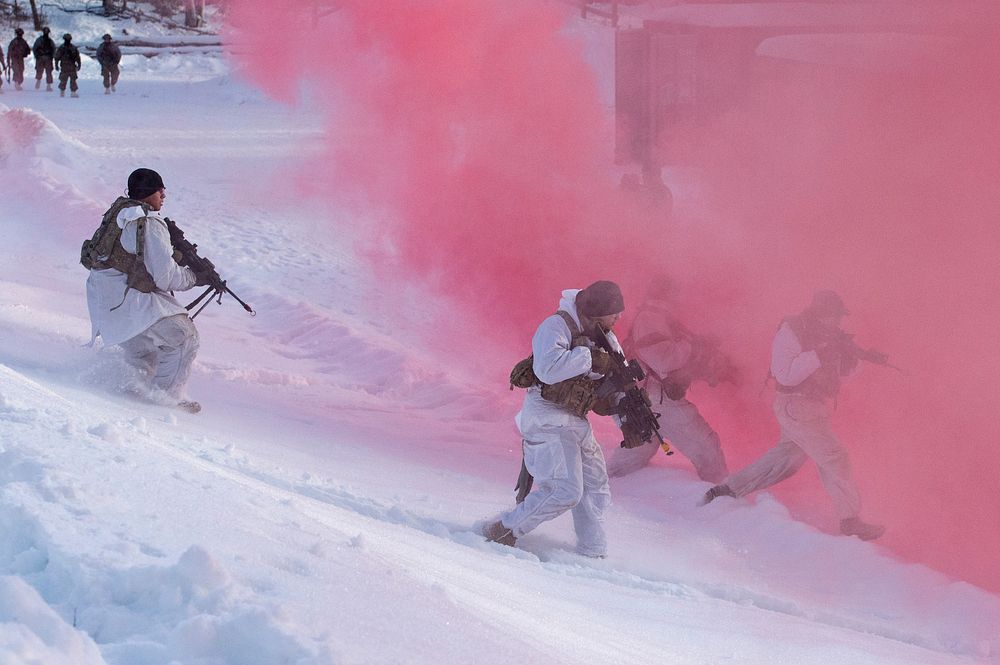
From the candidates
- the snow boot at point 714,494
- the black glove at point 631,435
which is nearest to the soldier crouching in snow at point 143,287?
the black glove at point 631,435

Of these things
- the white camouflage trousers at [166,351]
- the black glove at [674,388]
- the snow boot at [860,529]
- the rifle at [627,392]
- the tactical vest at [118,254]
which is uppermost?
the tactical vest at [118,254]

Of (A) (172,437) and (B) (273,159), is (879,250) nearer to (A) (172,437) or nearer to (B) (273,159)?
(A) (172,437)

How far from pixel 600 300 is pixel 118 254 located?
3.40 m

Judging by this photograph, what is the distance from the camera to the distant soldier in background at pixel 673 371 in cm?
817

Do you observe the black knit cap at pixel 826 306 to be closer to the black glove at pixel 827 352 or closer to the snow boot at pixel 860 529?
the black glove at pixel 827 352

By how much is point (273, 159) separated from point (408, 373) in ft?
32.1

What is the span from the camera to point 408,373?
1078 centimetres

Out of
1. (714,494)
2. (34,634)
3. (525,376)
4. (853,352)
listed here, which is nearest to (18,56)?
(714,494)

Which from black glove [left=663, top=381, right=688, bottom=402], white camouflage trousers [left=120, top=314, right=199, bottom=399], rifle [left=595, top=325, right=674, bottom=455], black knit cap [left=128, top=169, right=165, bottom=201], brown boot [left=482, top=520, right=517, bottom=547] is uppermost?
black knit cap [left=128, top=169, right=165, bottom=201]

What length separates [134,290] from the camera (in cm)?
785

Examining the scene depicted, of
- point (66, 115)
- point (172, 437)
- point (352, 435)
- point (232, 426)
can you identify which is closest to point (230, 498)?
point (172, 437)

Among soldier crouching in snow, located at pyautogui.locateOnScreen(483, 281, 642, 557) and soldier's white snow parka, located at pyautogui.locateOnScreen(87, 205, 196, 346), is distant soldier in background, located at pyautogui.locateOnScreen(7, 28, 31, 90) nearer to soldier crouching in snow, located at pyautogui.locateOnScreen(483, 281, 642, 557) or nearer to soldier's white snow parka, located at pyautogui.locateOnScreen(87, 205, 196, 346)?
soldier's white snow parka, located at pyautogui.locateOnScreen(87, 205, 196, 346)

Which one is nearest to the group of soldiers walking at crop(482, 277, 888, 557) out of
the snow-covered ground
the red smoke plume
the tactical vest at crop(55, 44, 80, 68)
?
the snow-covered ground

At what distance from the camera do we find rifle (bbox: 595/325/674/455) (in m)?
6.29
